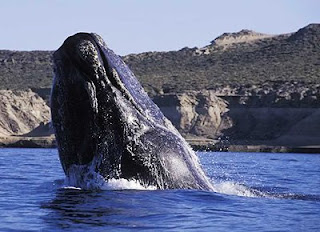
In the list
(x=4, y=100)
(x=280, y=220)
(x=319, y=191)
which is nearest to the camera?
(x=280, y=220)

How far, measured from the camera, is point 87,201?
9.61 meters

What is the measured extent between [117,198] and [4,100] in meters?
61.4

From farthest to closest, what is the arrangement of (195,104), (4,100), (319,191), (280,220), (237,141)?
(4,100) → (195,104) → (237,141) → (319,191) → (280,220)

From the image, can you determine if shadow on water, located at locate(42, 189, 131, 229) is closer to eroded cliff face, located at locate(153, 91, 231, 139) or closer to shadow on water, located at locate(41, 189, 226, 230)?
shadow on water, located at locate(41, 189, 226, 230)

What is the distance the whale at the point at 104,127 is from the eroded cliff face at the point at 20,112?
57.9m

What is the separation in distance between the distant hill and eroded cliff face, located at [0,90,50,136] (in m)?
10.2

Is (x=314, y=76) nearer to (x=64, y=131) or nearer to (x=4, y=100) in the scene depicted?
(x=4, y=100)

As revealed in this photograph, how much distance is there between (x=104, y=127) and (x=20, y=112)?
206 ft

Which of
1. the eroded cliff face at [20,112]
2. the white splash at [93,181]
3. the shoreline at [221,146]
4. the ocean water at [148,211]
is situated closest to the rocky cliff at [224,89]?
the eroded cliff face at [20,112]

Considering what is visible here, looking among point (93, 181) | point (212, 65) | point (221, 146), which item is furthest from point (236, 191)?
point (212, 65)

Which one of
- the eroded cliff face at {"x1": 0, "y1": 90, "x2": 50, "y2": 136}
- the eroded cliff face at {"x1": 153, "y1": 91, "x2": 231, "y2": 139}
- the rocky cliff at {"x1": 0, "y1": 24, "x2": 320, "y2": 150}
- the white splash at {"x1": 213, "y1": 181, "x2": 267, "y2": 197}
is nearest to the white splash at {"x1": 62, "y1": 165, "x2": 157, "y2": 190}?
the white splash at {"x1": 213, "y1": 181, "x2": 267, "y2": 197}

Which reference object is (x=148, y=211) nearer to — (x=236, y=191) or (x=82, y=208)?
(x=82, y=208)

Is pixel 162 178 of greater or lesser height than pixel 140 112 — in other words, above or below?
below

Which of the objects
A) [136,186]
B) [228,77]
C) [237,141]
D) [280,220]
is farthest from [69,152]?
[228,77]
